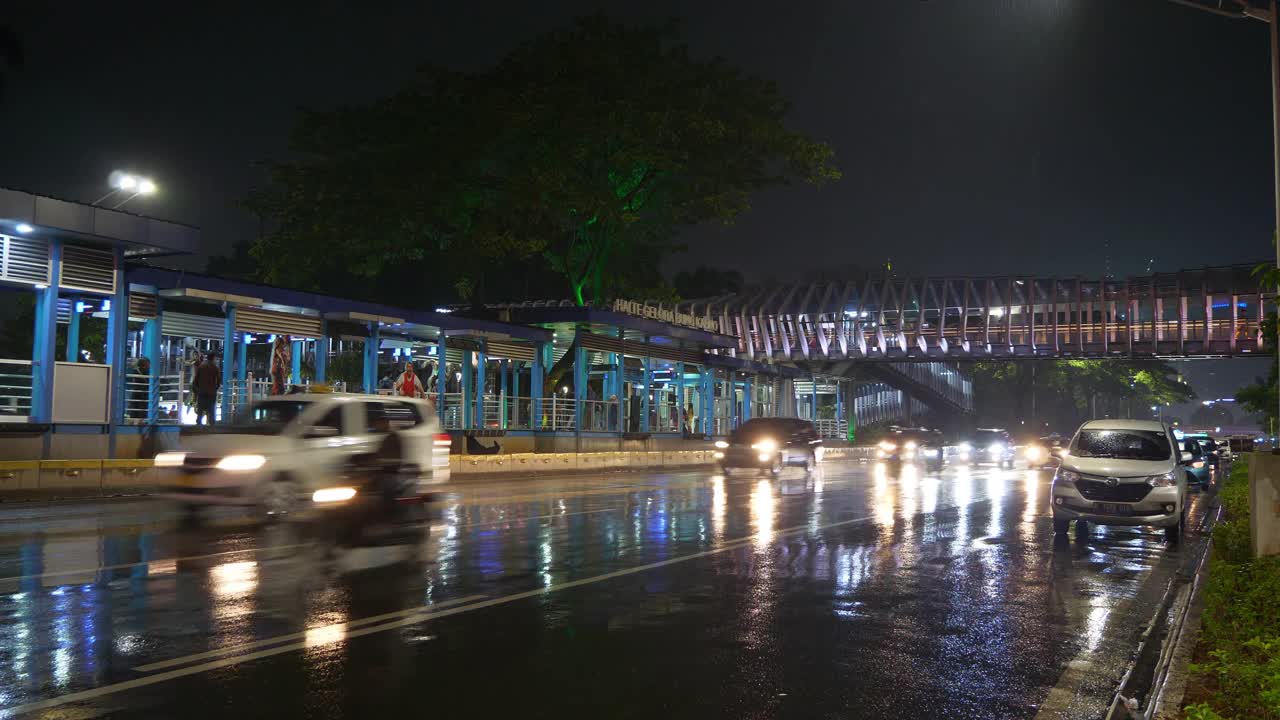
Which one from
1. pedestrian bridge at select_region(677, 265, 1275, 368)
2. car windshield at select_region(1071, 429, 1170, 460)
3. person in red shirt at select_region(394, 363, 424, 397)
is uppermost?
pedestrian bridge at select_region(677, 265, 1275, 368)

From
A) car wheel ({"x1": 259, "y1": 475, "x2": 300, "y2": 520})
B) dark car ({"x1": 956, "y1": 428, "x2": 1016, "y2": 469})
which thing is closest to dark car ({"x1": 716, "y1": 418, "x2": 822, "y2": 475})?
dark car ({"x1": 956, "y1": 428, "x2": 1016, "y2": 469})

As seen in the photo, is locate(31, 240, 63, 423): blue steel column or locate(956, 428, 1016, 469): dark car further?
locate(956, 428, 1016, 469): dark car

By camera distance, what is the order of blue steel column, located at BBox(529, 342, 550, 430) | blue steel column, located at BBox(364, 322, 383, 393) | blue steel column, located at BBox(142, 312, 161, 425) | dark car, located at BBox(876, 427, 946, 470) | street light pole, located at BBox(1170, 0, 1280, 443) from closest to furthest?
Result: street light pole, located at BBox(1170, 0, 1280, 443), blue steel column, located at BBox(142, 312, 161, 425), blue steel column, located at BBox(364, 322, 383, 393), blue steel column, located at BBox(529, 342, 550, 430), dark car, located at BBox(876, 427, 946, 470)

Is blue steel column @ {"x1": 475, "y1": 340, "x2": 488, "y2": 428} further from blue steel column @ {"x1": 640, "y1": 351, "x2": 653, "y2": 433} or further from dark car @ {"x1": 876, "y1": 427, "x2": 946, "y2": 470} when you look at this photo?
dark car @ {"x1": 876, "y1": 427, "x2": 946, "y2": 470}

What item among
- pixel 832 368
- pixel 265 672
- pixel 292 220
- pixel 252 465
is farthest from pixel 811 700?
pixel 832 368

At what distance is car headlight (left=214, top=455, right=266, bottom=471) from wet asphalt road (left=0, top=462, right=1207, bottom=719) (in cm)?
91

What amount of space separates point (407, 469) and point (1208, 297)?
65014 mm

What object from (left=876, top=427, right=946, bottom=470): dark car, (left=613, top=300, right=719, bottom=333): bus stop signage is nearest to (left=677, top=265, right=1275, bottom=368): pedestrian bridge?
(left=876, top=427, right=946, bottom=470): dark car

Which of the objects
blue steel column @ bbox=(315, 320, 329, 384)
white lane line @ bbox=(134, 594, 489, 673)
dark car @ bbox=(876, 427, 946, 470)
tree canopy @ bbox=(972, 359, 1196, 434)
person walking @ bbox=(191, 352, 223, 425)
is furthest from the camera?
tree canopy @ bbox=(972, 359, 1196, 434)

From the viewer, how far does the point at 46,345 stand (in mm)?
21594

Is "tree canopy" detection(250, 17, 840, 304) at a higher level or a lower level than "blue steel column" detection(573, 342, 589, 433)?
higher

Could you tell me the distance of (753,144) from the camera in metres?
42.2

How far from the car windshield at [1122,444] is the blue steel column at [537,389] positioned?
24.3m

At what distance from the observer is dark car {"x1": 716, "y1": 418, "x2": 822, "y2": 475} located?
1229 inches
